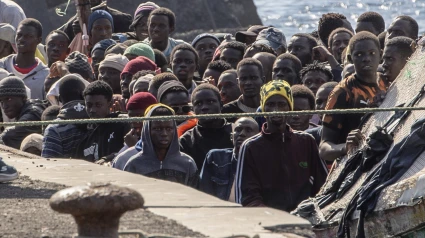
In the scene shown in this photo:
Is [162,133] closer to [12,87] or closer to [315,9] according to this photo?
[12,87]

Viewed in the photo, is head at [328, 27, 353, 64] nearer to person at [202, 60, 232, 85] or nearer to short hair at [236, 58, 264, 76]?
person at [202, 60, 232, 85]

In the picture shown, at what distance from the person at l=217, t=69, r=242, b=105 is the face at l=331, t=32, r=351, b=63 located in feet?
4.51

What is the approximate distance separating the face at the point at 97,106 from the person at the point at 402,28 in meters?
2.69

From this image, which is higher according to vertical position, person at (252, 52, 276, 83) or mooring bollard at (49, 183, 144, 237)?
mooring bollard at (49, 183, 144, 237)

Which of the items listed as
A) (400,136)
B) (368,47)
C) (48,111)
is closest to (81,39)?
(48,111)

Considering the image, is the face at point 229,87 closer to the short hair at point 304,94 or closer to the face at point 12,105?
the short hair at point 304,94

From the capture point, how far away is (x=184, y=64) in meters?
11.2

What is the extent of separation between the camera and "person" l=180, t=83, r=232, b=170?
373 inches

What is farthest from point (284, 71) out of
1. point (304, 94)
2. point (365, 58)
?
point (365, 58)

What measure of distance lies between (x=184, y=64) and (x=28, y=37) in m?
Answer: 2.10

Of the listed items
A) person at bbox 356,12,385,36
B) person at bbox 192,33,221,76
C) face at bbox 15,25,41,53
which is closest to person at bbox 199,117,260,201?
person at bbox 356,12,385,36

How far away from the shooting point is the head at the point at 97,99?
10.0 metres

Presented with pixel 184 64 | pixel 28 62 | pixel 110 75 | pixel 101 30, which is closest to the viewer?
pixel 184 64

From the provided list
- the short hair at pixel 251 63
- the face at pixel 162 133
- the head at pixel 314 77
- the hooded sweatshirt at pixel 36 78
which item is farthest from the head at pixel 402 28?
the hooded sweatshirt at pixel 36 78
